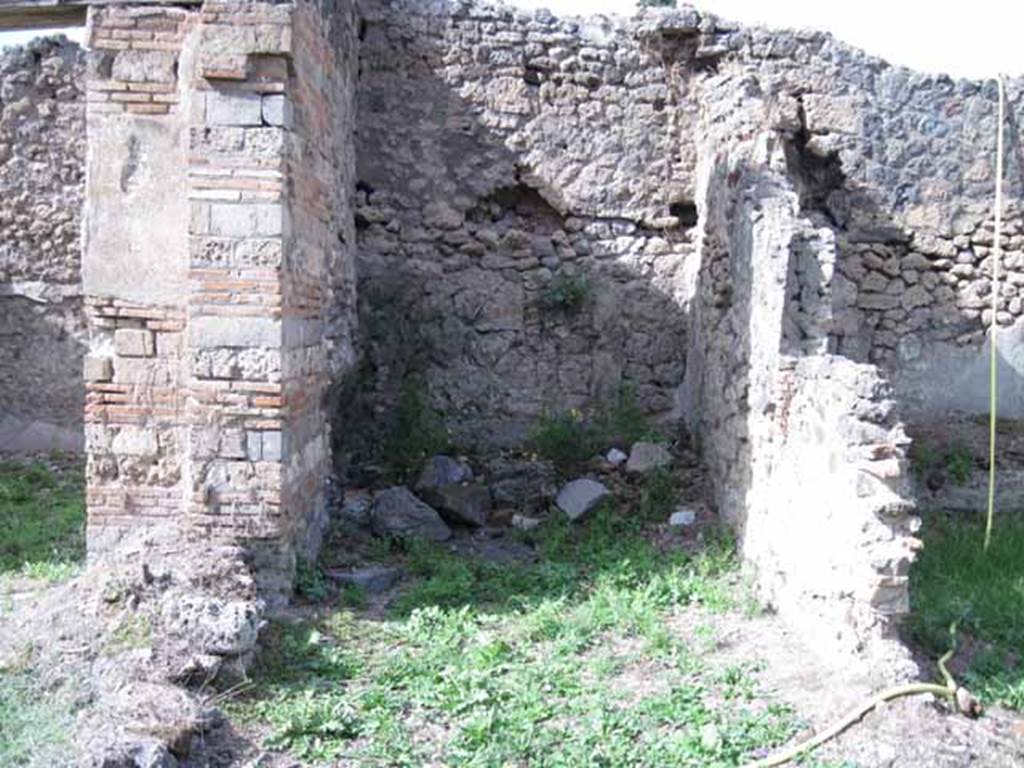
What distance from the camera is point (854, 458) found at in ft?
15.2

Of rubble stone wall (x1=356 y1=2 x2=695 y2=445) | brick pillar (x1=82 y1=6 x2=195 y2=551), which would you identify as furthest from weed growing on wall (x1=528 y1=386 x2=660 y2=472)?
brick pillar (x1=82 y1=6 x2=195 y2=551)

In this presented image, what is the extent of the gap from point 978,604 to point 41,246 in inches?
320

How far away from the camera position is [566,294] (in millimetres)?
8023

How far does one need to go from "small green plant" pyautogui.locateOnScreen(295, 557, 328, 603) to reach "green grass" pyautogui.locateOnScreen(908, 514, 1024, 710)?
10.3 feet

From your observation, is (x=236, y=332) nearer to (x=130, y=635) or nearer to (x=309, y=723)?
(x=130, y=635)

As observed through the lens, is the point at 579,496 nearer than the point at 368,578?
No

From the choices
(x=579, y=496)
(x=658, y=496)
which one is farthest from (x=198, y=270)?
(x=658, y=496)

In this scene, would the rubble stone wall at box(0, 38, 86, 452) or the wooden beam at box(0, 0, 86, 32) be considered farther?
the rubble stone wall at box(0, 38, 86, 452)

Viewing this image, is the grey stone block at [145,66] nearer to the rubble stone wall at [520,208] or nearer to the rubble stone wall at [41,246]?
the rubble stone wall at [520,208]

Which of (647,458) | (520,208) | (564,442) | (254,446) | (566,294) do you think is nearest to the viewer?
(254,446)

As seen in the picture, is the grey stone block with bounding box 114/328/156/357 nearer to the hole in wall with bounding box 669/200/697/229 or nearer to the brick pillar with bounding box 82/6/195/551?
the brick pillar with bounding box 82/6/195/551

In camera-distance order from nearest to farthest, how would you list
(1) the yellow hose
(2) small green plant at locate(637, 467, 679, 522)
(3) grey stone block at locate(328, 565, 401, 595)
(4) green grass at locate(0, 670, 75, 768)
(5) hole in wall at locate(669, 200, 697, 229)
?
(4) green grass at locate(0, 670, 75, 768) < (3) grey stone block at locate(328, 565, 401, 595) < (2) small green plant at locate(637, 467, 679, 522) < (1) the yellow hose < (5) hole in wall at locate(669, 200, 697, 229)

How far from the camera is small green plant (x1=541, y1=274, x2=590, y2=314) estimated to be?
26.3 feet

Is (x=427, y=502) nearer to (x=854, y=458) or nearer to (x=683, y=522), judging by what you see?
(x=683, y=522)
